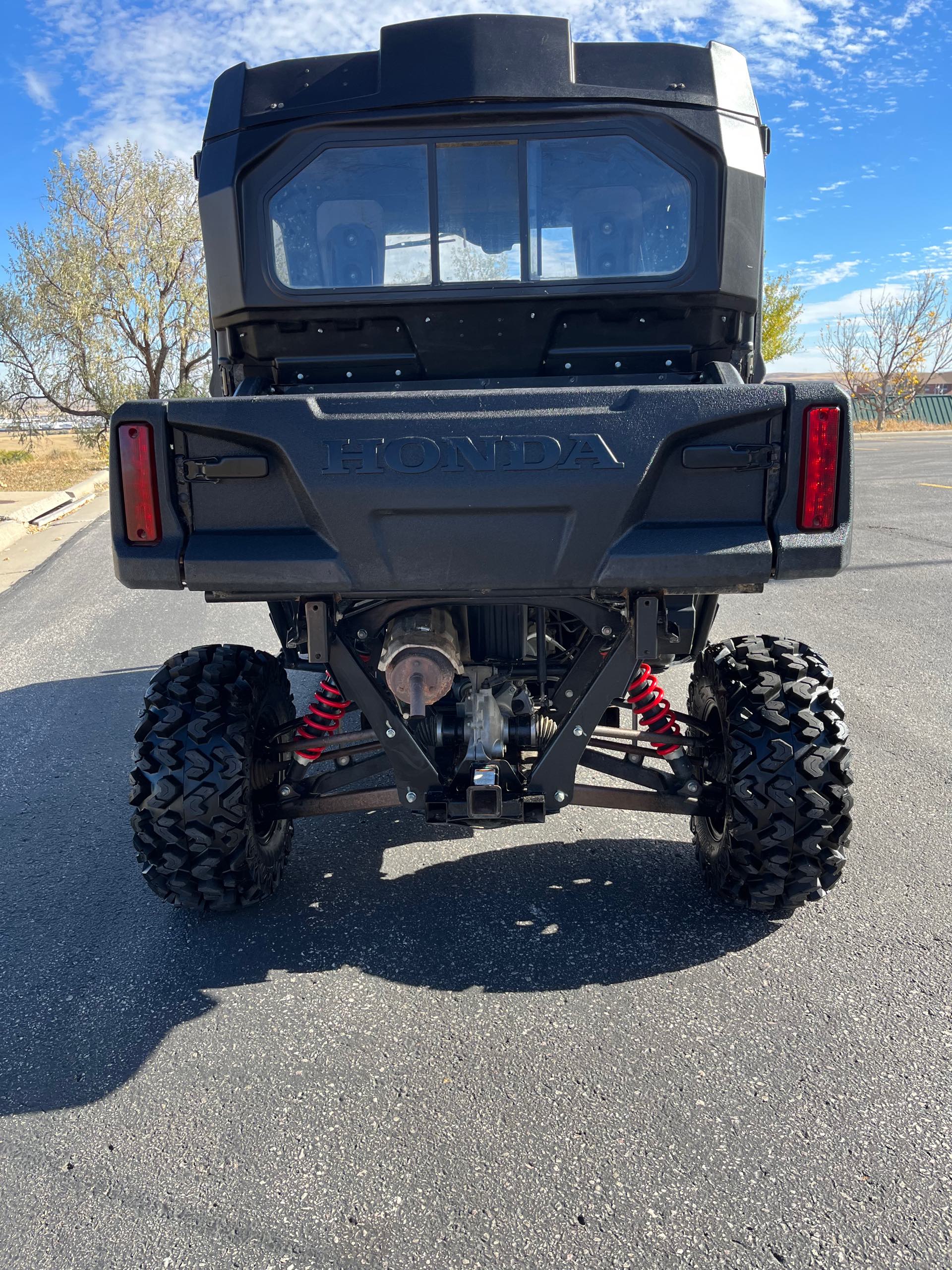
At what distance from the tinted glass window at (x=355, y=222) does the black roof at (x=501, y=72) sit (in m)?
0.18

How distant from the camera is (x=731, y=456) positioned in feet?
8.89

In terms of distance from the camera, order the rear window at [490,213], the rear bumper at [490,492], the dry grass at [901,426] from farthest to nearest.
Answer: the dry grass at [901,426] → the rear window at [490,213] → the rear bumper at [490,492]

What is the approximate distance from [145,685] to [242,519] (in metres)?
3.85

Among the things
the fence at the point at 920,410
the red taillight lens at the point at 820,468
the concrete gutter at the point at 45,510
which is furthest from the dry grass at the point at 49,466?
the fence at the point at 920,410

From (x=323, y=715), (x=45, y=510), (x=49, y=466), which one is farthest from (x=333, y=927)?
(x=49, y=466)

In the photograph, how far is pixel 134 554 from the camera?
2.84m

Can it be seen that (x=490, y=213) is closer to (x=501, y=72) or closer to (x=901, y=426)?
(x=501, y=72)

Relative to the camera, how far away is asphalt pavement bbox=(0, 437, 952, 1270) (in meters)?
2.16

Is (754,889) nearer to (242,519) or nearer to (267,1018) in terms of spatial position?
(267,1018)

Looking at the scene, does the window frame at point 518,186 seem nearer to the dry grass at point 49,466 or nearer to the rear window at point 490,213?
the rear window at point 490,213

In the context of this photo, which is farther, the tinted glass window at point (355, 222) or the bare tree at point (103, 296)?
the bare tree at point (103, 296)

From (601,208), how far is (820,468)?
1.36m

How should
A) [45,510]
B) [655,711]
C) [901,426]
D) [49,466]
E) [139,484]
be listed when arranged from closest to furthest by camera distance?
[139,484]
[655,711]
[45,510]
[49,466]
[901,426]

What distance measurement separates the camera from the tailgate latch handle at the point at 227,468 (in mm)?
2770
